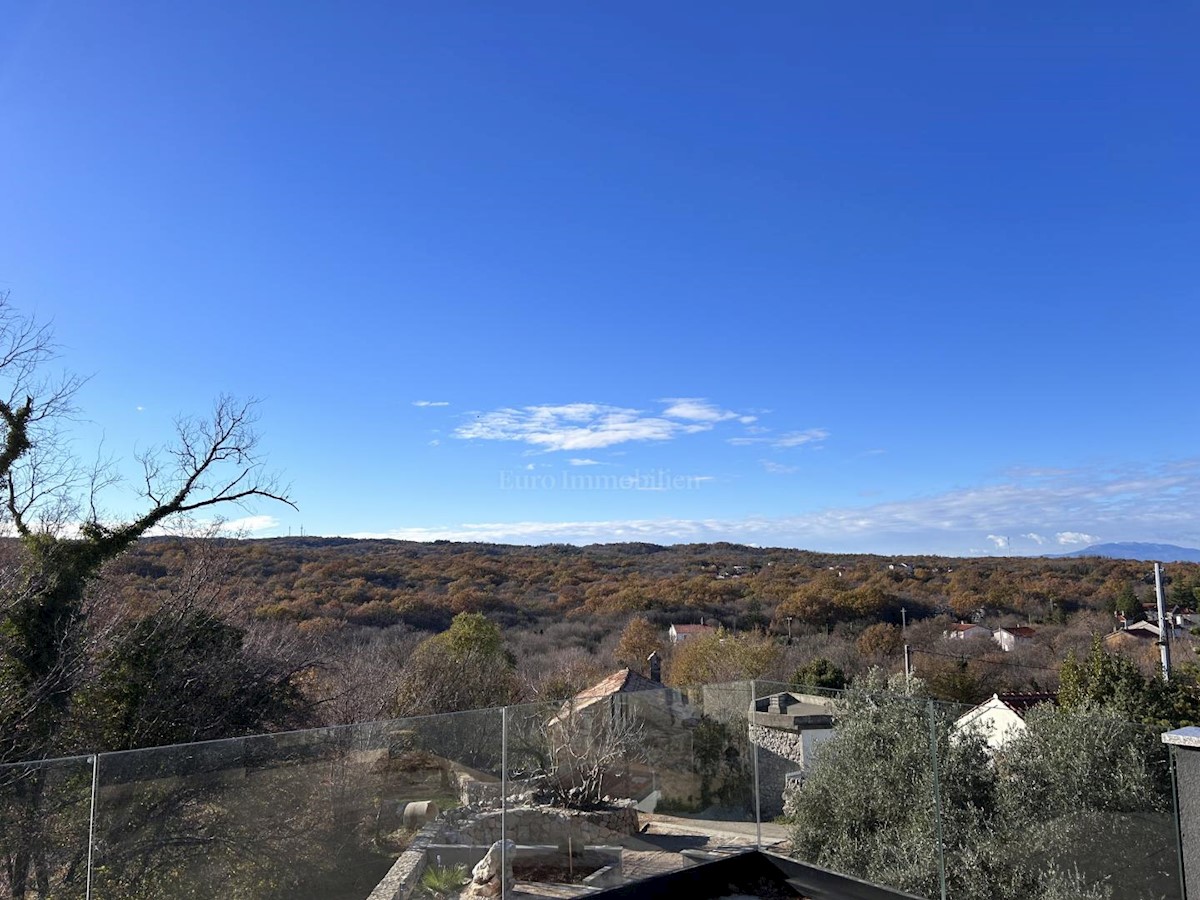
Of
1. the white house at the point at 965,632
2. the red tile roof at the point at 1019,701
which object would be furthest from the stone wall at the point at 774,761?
the white house at the point at 965,632

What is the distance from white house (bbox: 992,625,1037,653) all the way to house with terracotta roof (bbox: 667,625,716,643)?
11.8m

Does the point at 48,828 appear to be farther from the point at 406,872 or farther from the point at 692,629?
the point at 692,629

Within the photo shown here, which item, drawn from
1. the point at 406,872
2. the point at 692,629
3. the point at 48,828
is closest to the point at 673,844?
the point at 406,872

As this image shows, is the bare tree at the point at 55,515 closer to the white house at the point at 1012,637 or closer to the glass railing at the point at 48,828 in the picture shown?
the glass railing at the point at 48,828

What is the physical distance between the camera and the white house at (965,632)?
32375mm

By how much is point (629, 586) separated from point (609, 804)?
34811mm

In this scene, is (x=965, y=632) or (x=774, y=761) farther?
(x=965, y=632)

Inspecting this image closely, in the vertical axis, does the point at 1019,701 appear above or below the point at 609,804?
below

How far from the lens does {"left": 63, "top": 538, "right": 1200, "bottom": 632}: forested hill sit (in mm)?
30453

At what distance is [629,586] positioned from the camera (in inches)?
1642

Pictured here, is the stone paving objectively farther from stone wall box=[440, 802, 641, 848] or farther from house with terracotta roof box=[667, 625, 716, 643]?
house with terracotta roof box=[667, 625, 716, 643]

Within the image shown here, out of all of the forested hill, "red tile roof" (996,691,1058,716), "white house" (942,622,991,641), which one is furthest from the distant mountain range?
"red tile roof" (996,691,1058,716)

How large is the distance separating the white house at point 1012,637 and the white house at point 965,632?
1.52 feet

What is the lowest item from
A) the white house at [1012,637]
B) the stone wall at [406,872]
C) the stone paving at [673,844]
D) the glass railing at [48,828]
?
the white house at [1012,637]
